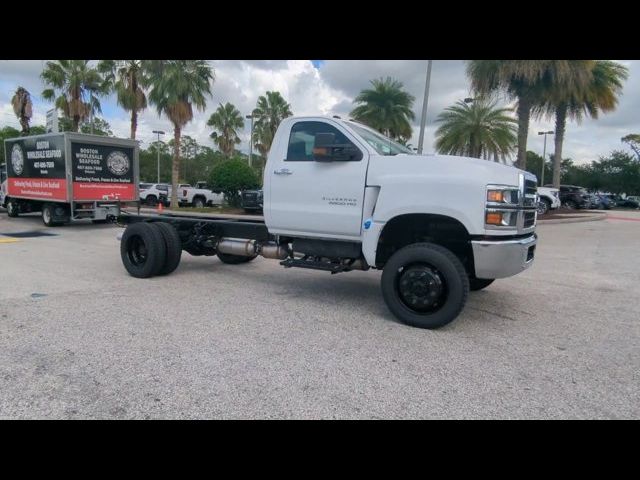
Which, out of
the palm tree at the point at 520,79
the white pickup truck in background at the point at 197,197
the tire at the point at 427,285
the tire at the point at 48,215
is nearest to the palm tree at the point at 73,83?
the white pickup truck in background at the point at 197,197

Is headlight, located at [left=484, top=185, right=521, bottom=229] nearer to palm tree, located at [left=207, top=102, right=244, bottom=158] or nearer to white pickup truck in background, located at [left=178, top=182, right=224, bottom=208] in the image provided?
white pickup truck in background, located at [left=178, top=182, right=224, bottom=208]

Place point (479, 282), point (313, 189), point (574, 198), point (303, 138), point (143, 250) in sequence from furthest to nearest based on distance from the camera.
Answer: point (574, 198) < point (143, 250) < point (479, 282) < point (303, 138) < point (313, 189)

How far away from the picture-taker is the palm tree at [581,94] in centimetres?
2009

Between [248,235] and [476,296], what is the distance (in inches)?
139

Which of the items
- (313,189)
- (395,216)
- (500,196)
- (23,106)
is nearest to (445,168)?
(500,196)

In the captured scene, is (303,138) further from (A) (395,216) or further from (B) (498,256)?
(B) (498,256)

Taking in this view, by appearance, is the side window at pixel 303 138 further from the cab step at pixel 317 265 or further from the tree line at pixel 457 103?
the tree line at pixel 457 103

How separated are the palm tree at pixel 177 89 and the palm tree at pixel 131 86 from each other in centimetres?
86

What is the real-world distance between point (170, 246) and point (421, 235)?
4.08 meters

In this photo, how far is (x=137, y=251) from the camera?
7371 millimetres

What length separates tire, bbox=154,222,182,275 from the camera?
23.3 ft
